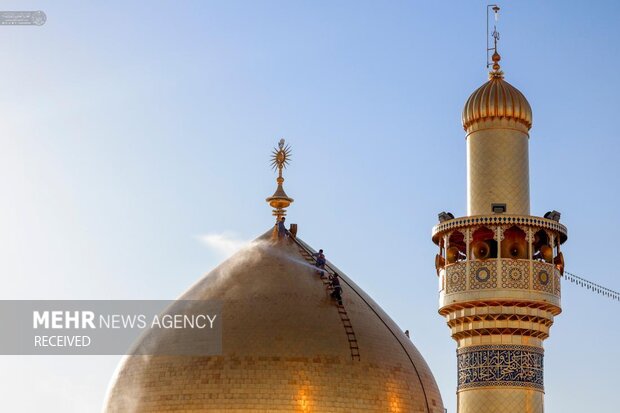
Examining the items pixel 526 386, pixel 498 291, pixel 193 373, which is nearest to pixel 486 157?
pixel 498 291

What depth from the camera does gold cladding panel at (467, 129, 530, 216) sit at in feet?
63.7

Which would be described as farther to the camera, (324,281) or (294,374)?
(324,281)

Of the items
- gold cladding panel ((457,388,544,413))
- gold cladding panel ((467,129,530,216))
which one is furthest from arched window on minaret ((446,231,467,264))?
gold cladding panel ((457,388,544,413))

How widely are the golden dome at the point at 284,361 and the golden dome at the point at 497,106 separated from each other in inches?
124

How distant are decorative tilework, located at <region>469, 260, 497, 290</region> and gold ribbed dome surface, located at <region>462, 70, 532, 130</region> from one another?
7.30 feet

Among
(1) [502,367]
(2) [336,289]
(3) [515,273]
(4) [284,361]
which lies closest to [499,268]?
(3) [515,273]

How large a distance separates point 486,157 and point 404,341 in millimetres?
2984

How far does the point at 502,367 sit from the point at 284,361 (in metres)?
3.23

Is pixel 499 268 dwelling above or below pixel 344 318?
above

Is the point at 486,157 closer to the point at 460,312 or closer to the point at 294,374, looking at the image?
the point at 460,312

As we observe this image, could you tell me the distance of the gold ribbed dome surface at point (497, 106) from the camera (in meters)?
19.7

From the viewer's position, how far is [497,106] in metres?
19.7

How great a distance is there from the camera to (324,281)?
1894 cm

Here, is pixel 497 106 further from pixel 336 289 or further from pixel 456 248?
pixel 336 289
